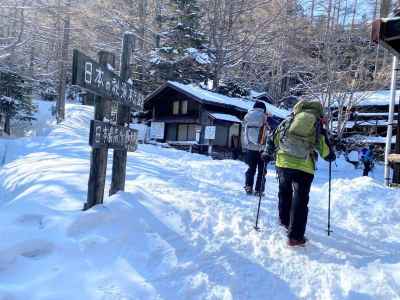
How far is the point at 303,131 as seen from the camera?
4.42m

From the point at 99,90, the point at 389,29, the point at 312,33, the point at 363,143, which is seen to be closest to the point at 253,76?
the point at 312,33

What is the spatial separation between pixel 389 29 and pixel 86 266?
216 inches

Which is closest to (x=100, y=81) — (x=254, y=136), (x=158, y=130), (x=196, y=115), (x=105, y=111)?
(x=105, y=111)

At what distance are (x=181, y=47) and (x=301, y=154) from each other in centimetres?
2519

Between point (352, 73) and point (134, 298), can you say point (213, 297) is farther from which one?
point (352, 73)

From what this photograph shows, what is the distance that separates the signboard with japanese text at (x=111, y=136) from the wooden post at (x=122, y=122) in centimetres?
15

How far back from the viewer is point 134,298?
3.16m

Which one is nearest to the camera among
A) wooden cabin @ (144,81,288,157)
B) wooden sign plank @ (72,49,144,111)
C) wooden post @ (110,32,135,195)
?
wooden sign plank @ (72,49,144,111)

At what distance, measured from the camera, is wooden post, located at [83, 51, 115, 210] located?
4945 millimetres

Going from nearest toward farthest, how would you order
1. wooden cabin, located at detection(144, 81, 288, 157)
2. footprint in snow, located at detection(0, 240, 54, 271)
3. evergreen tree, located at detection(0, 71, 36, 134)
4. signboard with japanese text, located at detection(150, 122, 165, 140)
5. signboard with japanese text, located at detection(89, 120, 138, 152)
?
footprint in snow, located at detection(0, 240, 54, 271), signboard with japanese text, located at detection(89, 120, 138, 152), wooden cabin, located at detection(144, 81, 288, 157), signboard with japanese text, located at detection(150, 122, 165, 140), evergreen tree, located at detection(0, 71, 36, 134)

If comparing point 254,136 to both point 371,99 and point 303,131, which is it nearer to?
point 303,131

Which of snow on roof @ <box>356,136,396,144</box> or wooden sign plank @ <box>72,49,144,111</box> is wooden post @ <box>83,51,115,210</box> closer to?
wooden sign plank @ <box>72,49,144,111</box>

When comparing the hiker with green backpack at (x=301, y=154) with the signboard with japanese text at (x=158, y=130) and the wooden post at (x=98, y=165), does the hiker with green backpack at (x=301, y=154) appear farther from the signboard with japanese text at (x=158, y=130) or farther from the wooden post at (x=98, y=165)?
the signboard with japanese text at (x=158, y=130)

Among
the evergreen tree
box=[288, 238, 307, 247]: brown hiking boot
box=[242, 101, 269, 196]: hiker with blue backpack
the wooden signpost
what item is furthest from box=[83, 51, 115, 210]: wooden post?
the evergreen tree
